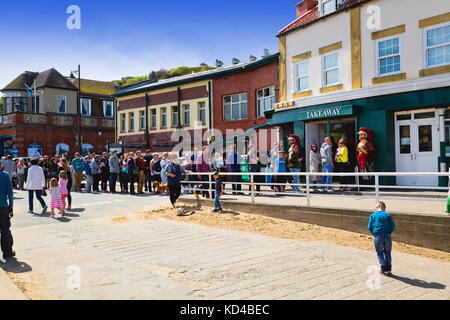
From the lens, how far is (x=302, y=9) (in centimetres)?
2050

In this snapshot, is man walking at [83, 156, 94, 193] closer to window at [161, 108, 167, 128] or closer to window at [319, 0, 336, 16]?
window at [161, 108, 167, 128]

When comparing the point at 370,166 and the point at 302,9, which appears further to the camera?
the point at 302,9

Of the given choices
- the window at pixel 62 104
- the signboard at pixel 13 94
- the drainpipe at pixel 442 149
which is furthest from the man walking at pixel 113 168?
the signboard at pixel 13 94

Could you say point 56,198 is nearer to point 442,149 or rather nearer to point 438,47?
point 442,149

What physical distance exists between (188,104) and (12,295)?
24.5 metres

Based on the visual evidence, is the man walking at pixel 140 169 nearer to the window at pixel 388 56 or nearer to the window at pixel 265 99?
the window at pixel 265 99

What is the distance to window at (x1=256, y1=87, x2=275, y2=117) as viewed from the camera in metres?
23.2

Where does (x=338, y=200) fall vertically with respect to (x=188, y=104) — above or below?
below

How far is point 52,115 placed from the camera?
39219 mm

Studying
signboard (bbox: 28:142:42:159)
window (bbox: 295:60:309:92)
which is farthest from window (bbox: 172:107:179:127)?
signboard (bbox: 28:142:42:159)

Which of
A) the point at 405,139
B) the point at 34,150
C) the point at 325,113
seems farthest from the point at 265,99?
the point at 34,150
